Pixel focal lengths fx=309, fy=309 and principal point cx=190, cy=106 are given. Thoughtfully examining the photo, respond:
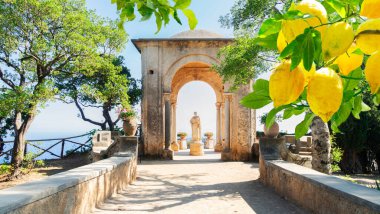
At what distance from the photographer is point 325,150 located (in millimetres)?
6801

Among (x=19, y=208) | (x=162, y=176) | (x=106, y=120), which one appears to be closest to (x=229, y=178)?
(x=162, y=176)

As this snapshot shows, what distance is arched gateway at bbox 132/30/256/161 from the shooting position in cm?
1386

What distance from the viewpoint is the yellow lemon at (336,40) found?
0.38 m

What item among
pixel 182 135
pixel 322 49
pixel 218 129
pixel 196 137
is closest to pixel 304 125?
pixel 322 49

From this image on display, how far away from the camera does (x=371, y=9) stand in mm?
398

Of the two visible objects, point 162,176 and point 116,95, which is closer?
point 162,176

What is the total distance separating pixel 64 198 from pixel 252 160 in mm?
10710

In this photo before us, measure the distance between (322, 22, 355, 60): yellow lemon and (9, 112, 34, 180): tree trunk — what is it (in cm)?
1255

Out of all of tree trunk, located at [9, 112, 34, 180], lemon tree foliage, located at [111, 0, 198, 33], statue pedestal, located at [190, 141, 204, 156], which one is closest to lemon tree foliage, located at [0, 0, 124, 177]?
tree trunk, located at [9, 112, 34, 180]

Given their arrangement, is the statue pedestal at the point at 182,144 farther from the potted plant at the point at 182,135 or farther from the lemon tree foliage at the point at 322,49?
the lemon tree foliage at the point at 322,49

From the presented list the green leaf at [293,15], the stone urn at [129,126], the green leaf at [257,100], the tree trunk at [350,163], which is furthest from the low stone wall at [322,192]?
the tree trunk at [350,163]

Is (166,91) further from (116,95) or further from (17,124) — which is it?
(17,124)

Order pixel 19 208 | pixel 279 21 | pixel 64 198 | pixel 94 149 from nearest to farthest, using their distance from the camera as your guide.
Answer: pixel 279 21 → pixel 19 208 → pixel 64 198 → pixel 94 149

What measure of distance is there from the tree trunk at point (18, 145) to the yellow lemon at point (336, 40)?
12.5m
